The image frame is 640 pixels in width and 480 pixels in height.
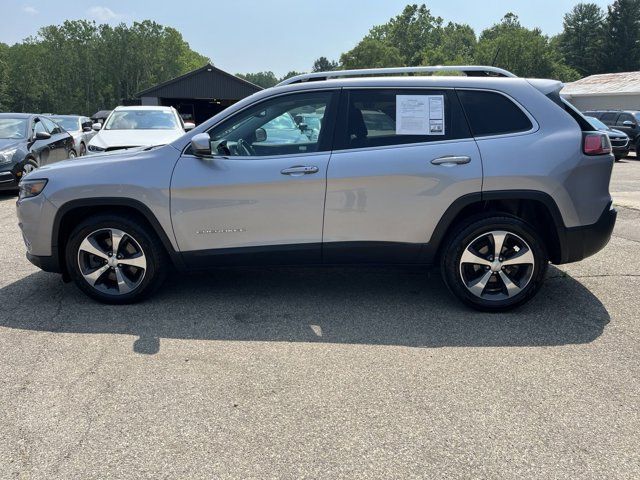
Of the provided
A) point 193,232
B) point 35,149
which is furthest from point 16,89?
point 193,232

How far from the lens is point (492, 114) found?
12.7 ft

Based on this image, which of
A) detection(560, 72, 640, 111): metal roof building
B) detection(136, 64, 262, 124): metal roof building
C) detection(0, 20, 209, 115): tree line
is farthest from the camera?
detection(0, 20, 209, 115): tree line

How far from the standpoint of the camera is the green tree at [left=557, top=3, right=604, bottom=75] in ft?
A: 221

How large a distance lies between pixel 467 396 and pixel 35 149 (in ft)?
33.6

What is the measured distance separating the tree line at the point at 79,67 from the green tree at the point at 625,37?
7392cm

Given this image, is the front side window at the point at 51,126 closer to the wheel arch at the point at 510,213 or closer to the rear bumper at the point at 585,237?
the wheel arch at the point at 510,213

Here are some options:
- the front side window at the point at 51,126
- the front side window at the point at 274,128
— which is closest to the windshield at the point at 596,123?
the front side window at the point at 274,128

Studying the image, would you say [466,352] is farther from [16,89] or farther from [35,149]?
[16,89]

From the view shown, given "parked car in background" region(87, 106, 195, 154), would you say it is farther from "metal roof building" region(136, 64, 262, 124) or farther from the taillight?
"metal roof building" region(136, 64, 262, 124)

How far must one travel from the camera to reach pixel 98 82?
291ft

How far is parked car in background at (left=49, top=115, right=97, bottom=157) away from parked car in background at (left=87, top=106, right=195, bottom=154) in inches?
135

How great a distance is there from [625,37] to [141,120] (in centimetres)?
7134

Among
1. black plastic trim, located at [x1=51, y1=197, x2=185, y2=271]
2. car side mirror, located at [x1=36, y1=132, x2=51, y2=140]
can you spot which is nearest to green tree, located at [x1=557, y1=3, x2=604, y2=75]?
car side mirror, located at [x1=36, y1=132, x2=51, y2=140]

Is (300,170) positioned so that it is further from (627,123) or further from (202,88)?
(202,88)
